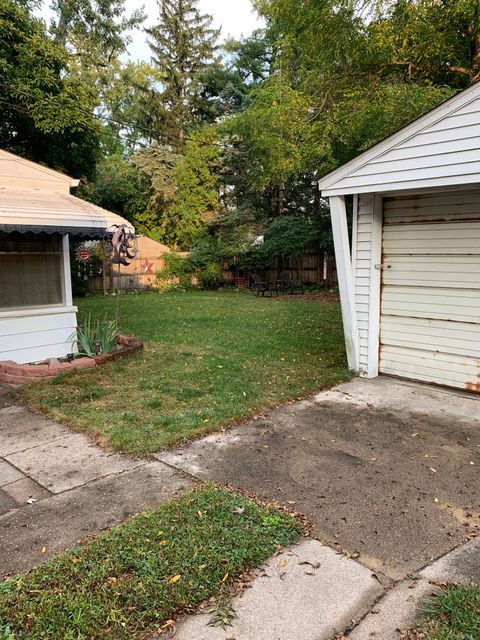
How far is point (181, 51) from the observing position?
26203 millimetres

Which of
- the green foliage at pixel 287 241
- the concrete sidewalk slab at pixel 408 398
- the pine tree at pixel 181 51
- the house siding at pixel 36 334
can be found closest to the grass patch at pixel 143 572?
the concrete sidewalk slab at pixel 408 398

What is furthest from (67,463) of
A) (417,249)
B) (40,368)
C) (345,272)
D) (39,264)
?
(417,249)

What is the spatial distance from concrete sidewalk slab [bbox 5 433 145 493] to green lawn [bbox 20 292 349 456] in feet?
0.53

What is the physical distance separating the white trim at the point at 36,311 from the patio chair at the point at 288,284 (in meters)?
9.96

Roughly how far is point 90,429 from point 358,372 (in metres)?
3.27

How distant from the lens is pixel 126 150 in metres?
34.8

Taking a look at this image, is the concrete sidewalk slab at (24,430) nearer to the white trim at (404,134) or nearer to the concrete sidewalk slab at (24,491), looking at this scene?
the concrete sidewalk slab at (24,491)

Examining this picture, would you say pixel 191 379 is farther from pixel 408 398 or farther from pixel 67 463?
pixel 408 398

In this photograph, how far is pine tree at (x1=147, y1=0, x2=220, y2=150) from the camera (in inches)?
1019

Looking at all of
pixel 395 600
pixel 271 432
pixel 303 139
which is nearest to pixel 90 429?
pixel 271 432

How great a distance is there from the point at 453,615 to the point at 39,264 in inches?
243

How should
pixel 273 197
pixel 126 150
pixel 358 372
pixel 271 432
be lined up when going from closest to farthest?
pixel 271 432, pixel 358 372, pixel 273 197, pixel 126 150

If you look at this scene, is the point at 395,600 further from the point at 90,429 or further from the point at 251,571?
the point at 90,429

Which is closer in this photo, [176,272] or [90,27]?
[176,272]
